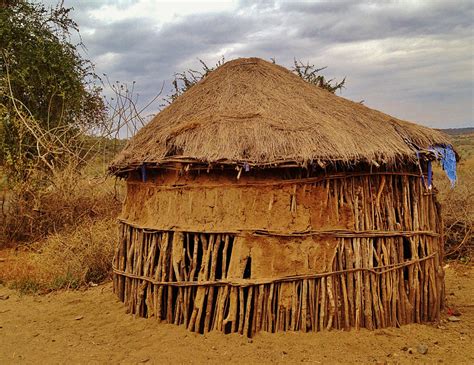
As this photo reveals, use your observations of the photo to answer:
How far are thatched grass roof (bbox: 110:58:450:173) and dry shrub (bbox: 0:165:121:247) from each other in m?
4.58

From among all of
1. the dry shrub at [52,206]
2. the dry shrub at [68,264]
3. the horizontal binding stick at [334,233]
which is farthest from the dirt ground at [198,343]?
the dry shrub at [52,206]

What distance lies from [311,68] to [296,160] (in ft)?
32.7

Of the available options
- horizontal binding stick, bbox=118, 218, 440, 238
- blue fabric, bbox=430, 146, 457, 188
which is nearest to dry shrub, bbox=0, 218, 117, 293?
horizontal binding stick, bbox=118, 218, 440, 238

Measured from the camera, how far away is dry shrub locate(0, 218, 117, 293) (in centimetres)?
708

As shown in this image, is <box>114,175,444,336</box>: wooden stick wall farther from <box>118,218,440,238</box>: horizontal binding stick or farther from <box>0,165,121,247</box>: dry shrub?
<box>0,165,121,247</box>: dry shrub

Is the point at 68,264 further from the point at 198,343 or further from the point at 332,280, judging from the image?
the point at 332,280

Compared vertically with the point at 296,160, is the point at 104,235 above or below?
below

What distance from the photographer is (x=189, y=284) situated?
4.95 meters

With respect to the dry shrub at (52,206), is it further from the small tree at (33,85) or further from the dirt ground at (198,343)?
the dirt ground at (198,343)

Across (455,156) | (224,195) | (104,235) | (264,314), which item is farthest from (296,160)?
(104,235)

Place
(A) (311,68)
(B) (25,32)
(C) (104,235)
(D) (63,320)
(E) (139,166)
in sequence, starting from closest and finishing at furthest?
(E) (139,166), (D) (63,320), (C) (104,235), (B) (25,32), (A) (311,68)

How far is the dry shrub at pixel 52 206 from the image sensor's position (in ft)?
33.0

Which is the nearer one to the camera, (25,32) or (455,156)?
(455,156)

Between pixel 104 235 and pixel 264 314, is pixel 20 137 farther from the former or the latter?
pixel 264 314
